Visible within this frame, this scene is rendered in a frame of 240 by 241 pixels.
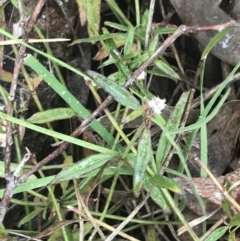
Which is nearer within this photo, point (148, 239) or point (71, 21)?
point (148, 239)

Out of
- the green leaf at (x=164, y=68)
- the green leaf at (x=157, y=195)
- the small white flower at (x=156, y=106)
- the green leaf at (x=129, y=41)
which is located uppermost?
the green leaf at (x=129, y=41)

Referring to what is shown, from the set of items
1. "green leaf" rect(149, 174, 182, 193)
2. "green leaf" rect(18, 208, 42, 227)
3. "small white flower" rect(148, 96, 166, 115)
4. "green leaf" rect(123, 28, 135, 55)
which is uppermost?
"green leaf" rect(123, 28, 135, 55)

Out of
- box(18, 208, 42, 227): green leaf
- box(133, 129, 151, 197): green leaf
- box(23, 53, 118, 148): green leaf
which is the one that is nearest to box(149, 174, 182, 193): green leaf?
box(133, 129, 151, 197): green leaf

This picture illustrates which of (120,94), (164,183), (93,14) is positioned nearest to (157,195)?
(164,183)

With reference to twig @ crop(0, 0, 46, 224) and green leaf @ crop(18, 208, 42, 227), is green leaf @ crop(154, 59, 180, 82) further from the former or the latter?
green leaf @ crop(18, 208, 42, 227)

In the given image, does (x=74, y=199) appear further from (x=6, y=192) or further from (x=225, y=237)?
(x=225, y=237)

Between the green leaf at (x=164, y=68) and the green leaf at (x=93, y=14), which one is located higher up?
the green leaf at (x=93, y=14)

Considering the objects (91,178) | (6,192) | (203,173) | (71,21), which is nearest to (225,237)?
(203,173)

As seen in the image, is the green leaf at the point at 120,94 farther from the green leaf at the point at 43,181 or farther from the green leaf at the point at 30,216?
the green leaf at the point at 30,216

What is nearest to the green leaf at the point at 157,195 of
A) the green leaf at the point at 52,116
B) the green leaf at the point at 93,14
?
the green leaf at the point at 52,116
